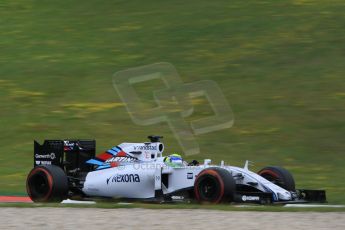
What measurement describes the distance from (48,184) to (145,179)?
1.73 m

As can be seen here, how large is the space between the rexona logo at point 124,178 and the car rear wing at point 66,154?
92cm

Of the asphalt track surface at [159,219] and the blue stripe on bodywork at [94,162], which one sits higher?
the blue stripe on bodywork at [94,162]

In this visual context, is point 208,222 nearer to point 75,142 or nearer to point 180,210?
point 180,210

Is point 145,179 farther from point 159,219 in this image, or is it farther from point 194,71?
point 194,71

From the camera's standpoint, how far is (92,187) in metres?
13.7

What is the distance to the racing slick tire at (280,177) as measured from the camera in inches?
530

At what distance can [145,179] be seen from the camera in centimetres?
1328

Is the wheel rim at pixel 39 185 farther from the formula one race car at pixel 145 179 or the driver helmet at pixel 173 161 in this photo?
the driver helmet at pixel 173 161

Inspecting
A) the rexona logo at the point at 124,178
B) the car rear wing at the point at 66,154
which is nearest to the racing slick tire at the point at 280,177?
the rexona logo at the point at 124,178

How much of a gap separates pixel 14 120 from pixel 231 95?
24.1 feet

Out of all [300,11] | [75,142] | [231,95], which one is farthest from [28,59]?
[75,142]

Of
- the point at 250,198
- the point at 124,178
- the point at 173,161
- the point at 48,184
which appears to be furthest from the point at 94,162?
the point at 250,198

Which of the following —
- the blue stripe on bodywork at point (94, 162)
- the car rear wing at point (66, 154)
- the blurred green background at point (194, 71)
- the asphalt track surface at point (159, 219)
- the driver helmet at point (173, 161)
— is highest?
the blurred green background at point (194, 71)

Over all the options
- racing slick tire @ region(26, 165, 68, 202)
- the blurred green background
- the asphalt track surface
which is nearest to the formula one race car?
racing slick tire @ region(26, 165, 68, 202)
